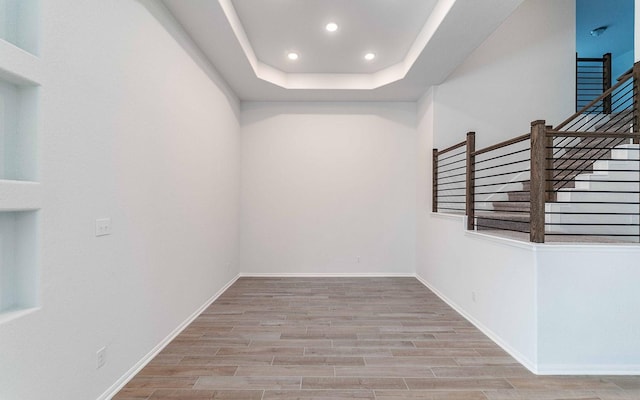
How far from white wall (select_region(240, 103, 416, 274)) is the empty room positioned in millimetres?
36

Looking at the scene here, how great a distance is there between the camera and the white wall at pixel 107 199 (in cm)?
165

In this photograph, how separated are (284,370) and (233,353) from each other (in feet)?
1.78

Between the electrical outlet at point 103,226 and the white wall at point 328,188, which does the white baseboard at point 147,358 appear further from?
the white wall at point 328,188

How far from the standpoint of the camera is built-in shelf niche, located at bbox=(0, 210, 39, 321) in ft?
5.04

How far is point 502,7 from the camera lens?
2980 mm

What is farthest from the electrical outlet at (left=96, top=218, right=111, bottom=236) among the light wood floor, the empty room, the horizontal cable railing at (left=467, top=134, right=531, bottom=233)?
the horizontal cable railing at (left=467, top=134, right=531, bottom=233)

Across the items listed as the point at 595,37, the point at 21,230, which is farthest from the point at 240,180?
the point at 595,37

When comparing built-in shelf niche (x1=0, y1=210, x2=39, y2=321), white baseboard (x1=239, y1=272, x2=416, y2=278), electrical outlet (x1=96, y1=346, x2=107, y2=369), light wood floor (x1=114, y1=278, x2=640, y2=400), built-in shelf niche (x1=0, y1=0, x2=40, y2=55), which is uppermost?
built-in shelf niche (x1=0, y1=0, x2=40, y2=55)

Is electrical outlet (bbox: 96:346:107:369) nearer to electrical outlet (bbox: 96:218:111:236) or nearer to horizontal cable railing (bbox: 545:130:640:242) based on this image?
electrical outlet (bbox: 96:218:111:236)

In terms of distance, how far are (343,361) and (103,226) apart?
Answer: 2.07 m

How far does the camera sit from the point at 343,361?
104 inches

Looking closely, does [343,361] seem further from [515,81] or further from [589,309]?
[515,81]

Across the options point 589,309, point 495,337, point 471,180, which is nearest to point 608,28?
point 471,180

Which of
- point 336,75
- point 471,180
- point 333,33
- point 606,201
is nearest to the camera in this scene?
point 606,201
